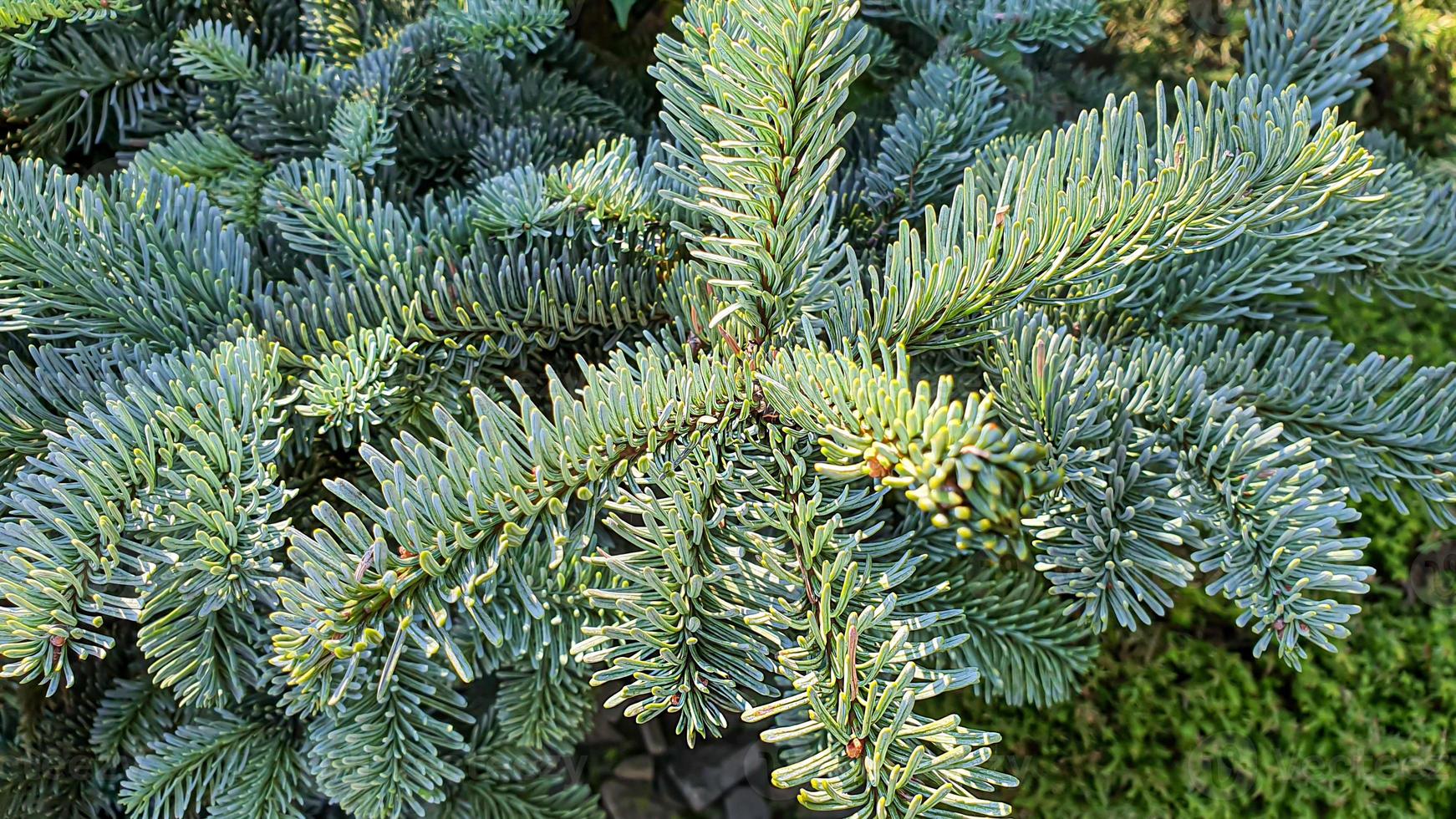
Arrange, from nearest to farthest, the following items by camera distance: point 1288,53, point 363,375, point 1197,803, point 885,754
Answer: point 885,754 → point 363,375 → point 1288,53 → point 1197,803

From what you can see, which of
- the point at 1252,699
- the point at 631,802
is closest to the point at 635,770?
the point at 631,802

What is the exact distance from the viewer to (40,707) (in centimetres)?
53

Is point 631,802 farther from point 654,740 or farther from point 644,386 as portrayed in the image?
point 644,386

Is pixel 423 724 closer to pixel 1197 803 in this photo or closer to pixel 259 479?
pixel 259 479

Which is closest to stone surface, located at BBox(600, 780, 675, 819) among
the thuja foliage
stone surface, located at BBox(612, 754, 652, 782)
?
Result: stone surface, located at BBox(612, 754, 652, 782)

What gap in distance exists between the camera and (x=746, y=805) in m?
0.80

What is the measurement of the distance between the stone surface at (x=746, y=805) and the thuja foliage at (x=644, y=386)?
8.0 inches

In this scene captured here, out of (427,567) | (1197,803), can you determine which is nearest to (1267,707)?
(1197,803)

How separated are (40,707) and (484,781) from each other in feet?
0.91

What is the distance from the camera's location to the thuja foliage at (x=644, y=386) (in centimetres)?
29

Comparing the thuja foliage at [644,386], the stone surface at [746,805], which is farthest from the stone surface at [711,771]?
the thuja foliage at [644,386]

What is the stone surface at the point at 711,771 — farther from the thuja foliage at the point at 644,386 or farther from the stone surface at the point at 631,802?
the thuja foliage at the point at 644,386

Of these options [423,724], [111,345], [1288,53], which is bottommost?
[423,724]

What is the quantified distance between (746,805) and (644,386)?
0.61m
